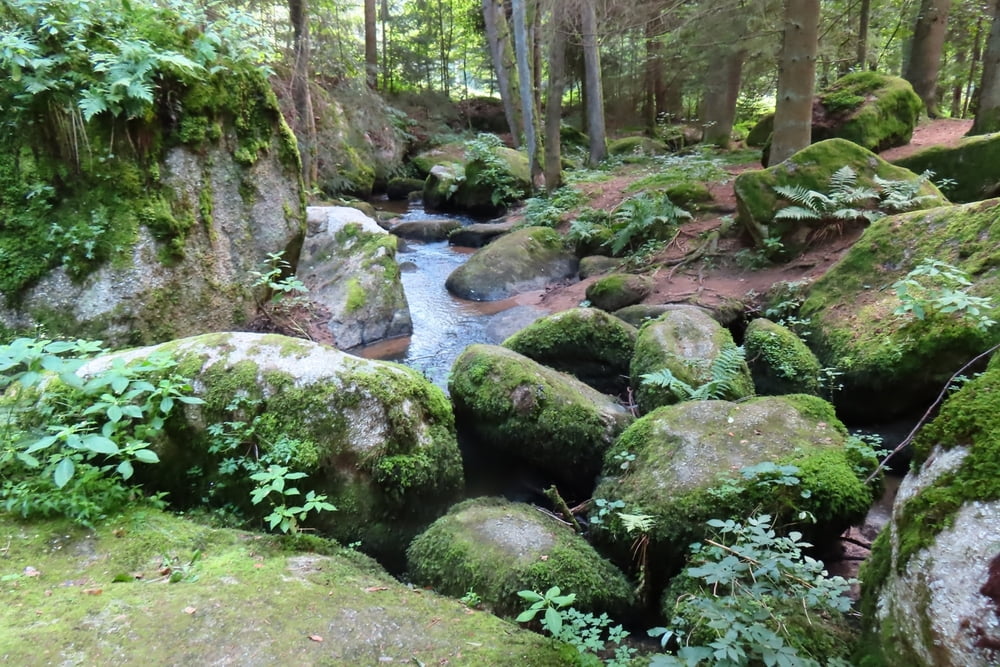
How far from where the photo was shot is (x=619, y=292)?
310 inches

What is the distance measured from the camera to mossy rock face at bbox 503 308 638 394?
5.84 metres

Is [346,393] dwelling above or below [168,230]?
below

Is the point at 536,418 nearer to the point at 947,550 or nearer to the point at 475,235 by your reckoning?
the point at 947,550

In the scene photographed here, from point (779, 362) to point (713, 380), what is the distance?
2.84ft

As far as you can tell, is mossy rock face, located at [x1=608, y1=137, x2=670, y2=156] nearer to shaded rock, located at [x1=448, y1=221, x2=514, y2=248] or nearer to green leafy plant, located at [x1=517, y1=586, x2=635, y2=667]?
shaded rock, located at [x1=448, y1=221, x2=514, y2=248]

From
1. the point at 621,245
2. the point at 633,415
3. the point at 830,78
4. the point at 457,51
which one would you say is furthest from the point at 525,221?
the point at 457,51

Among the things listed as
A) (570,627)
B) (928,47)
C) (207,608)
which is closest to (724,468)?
(570,627)

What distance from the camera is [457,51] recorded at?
30359mm

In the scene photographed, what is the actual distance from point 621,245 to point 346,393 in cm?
711

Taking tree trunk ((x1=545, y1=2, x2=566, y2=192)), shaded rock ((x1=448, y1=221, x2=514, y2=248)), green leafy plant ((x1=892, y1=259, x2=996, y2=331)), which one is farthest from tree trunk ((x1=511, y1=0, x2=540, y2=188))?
green leafy plant ((x1=892, y1=259, x2=996, y2=331))

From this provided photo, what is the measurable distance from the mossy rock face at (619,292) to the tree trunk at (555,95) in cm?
602

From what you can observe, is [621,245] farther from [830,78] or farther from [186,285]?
[830,78]

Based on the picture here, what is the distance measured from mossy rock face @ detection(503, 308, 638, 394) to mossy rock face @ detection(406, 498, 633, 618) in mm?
2456

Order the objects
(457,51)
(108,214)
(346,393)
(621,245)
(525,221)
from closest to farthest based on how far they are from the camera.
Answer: (346,393)
(108,214)
(621,245)
(525,221)
(457,51)
